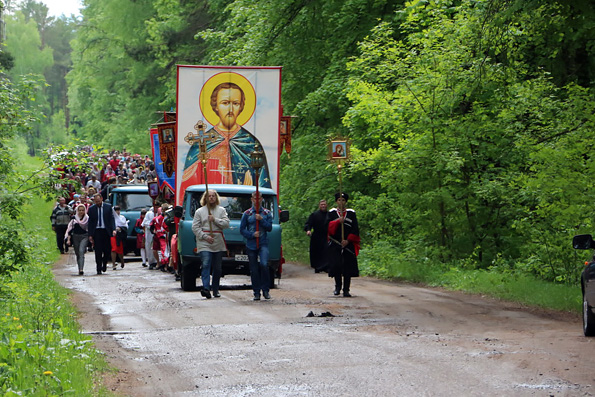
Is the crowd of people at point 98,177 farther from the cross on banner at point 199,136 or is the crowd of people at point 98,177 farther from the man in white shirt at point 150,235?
the cross on banner at point 199,136

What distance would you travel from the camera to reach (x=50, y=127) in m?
136

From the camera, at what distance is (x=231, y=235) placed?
1978 centimetres

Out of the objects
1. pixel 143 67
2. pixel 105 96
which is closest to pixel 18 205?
pixel 143 67

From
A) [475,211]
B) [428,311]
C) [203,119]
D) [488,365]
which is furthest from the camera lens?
[475,211]

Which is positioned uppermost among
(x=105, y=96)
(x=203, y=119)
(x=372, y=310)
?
(x=105, y=96)

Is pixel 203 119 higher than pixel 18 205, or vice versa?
pixel 203 119

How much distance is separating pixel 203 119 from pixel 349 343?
10.9m

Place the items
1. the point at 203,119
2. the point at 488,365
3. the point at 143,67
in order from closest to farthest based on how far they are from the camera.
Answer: the point at 488,365, the point at 203,119, the point at 143,67

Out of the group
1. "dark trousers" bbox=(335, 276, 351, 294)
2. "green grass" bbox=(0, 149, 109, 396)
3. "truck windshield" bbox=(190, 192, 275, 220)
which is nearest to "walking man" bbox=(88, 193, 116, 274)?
"truck windshield" bbox=(190, 192, 275, 220)

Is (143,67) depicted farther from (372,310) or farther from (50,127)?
(50,127)

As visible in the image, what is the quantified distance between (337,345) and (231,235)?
921 centimetres

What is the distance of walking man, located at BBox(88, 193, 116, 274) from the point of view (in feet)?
80.7

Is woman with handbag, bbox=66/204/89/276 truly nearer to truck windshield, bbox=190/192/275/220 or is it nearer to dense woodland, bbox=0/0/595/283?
dense woodland, bbox=0/0/595/283

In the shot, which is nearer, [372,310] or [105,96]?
[372,310]
